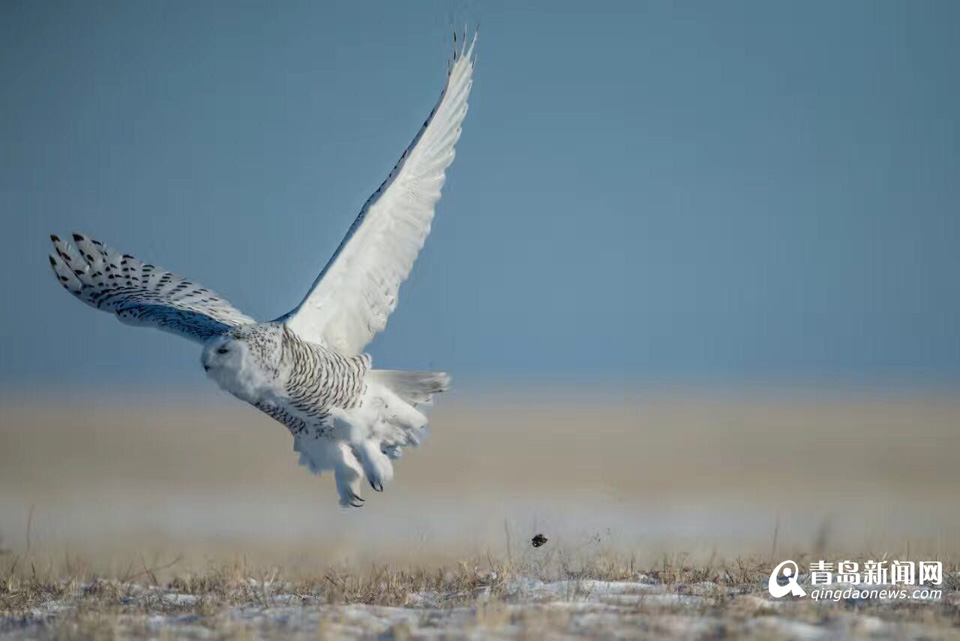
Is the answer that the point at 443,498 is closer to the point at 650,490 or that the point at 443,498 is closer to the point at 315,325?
the point at 650,490

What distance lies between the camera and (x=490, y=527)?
1307cm

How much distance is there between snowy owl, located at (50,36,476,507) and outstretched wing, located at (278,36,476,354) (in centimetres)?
1

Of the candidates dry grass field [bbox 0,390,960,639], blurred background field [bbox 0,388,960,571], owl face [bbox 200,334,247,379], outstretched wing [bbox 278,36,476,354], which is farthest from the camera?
blurred background field [bbox 0,388,960,571]

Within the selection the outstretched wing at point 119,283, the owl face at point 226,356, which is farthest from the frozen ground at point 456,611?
the outstretched wing at point 119,283

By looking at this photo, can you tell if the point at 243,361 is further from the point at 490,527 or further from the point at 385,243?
the point at 490,527

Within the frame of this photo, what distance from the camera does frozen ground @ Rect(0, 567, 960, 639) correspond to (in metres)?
6.17

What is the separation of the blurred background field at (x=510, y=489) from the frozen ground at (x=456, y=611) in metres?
1.18

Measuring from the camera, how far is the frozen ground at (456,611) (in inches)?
243

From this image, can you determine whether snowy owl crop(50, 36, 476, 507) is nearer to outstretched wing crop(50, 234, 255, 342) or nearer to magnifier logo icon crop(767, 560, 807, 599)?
outstretched wing crop(50, 234, 255, 342)

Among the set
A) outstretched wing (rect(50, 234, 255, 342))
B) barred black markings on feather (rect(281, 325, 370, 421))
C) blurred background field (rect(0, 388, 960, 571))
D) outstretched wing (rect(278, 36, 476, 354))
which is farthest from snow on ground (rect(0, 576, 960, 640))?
outstretched wing (rect(50, 234, 255, 342))

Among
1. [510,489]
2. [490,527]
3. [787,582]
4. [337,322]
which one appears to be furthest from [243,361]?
[510,489]

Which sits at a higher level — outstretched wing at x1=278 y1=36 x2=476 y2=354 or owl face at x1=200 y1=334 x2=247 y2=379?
outstretched wing at x1=278 y1=36 x2=476 y2=354

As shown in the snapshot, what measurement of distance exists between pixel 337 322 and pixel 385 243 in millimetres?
779

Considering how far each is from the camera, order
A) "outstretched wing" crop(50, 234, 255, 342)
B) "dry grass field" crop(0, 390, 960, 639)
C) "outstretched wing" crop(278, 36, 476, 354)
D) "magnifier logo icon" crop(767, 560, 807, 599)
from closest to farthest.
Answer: "dry grass field" crop(0, 390, 960, 639)
"magnifier logo icon" crop(767, 560, 807, 599)
"outstretched wing" crop(278, 36, 476, 354)
"outstretched wing" crop(50, 234, 255, 342)
